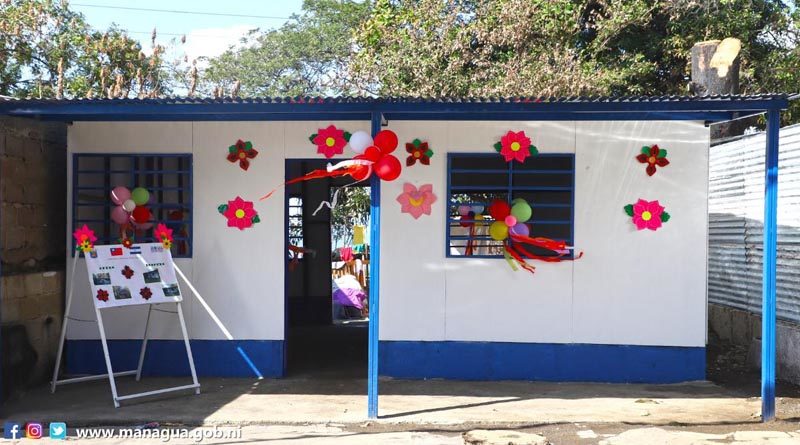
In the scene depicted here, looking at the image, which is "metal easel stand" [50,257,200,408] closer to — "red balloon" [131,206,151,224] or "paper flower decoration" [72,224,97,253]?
"paper flower decoration" [72,224,97,253]

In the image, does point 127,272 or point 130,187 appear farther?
point 130,187

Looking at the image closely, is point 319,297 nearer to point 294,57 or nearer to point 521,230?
point 521,230

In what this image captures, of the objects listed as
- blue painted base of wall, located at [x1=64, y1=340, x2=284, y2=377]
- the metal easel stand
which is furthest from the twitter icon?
blue painted base of wall, located at [x1=64, y1=340, x2=284, y2=377]

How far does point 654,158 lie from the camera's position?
7559mm

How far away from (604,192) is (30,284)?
5561 millimetres

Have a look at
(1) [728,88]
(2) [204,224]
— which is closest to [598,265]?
(1) [728,88]

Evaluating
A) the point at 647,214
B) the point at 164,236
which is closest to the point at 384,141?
the point at 164,236

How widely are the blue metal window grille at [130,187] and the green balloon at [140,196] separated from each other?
150 mm

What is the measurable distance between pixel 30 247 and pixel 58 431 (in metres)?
2.18

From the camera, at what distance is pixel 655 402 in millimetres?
6832

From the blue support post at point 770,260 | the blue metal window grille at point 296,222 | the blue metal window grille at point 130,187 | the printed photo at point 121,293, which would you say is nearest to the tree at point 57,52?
the blue metal window grille at point 296,222

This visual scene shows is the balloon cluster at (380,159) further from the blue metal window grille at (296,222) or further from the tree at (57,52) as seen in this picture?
the tree at (57,52)

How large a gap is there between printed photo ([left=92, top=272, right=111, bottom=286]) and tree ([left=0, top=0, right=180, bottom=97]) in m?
9.67

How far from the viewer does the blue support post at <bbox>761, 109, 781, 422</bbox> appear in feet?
20.2
